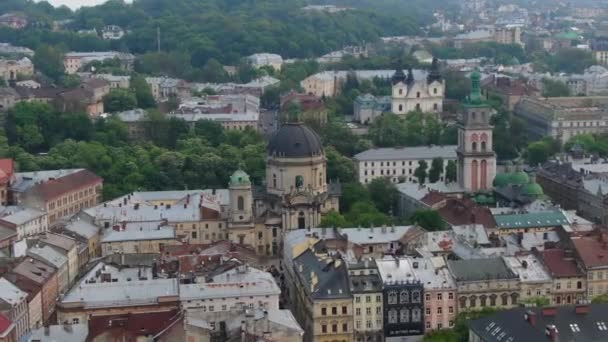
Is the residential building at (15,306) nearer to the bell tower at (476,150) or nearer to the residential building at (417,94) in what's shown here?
the bell tower at (476,150)

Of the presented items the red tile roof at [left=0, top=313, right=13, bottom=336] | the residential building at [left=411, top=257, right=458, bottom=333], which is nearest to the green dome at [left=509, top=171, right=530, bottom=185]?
the residential building at [left=411, top=257, right=458, bottom=333]

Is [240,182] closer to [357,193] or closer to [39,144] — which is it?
[357,193]

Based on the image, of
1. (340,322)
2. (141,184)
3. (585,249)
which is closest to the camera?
Answer: (340,322)

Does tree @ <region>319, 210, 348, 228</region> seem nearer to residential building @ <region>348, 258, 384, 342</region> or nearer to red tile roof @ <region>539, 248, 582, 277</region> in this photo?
red tile roof @ <region>539, 248, 582, 277</region>

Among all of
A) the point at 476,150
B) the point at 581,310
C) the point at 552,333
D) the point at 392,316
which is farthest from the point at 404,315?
the point at 476,150

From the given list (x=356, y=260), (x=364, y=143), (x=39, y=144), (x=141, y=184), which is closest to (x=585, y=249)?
(x=356, y=260)

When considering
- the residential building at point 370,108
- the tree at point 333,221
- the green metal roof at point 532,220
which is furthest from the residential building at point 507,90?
the tree at point 333,221

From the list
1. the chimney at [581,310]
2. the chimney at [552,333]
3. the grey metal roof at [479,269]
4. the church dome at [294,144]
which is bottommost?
the grey metal roof at [479,269]
